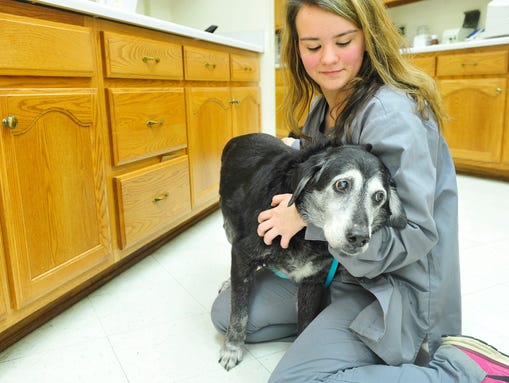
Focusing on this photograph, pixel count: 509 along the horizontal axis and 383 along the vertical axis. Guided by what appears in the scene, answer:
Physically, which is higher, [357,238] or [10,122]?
[10,122]

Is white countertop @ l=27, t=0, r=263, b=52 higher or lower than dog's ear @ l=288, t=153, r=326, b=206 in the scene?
higher

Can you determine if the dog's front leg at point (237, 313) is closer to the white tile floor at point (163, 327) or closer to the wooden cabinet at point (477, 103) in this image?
the white tile floor at point (163, 327)

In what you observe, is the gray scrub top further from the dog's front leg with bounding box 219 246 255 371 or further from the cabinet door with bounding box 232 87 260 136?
the cabinet door with bounding box 232 87 260 136

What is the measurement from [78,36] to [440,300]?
53.5 inches

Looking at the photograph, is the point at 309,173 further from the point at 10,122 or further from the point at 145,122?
the point at 145,122

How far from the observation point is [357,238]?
0.93 metres

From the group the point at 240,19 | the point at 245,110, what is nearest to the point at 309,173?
the point at 245,110

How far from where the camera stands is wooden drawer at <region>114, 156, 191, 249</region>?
5.55ft

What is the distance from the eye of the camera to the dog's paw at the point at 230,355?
1266mm

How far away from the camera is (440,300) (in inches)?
42.6

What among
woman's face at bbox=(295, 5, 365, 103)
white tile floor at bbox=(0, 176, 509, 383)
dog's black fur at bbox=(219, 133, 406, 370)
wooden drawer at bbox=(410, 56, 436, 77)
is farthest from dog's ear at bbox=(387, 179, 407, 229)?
wooden drawer at bbox=(410, 56, 436, 77)

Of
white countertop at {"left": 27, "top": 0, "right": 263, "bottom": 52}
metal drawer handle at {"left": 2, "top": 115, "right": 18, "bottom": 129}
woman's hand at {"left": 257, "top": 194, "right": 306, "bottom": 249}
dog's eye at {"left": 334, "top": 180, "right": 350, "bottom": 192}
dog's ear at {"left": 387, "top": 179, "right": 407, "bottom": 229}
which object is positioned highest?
white countertop at {"left": 27, "top": 0, "right": 263, "bottom": 52}

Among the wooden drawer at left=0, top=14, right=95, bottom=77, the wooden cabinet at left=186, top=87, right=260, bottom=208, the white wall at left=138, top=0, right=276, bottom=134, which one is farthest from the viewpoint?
the white wall at left=138, top=0, right=276, bottom=134

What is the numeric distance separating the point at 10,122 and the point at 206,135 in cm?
127
